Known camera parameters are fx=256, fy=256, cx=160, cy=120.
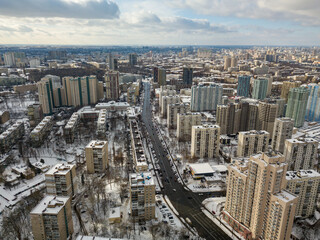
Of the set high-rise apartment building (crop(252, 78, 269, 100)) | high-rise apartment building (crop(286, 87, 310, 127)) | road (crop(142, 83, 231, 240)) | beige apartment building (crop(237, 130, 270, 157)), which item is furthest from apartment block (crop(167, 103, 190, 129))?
high-rise apartment building (crop(252, 78, 269, 100))

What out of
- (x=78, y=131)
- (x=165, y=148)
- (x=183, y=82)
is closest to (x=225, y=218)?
(x=165, y=148)

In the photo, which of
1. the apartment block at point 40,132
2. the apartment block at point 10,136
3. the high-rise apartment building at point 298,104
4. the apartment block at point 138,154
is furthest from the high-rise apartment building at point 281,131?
the apartment block at point 10,136

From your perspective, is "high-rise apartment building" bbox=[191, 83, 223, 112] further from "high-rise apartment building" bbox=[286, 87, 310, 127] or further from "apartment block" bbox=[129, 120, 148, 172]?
"apartment block" bbox=[129, 120, 148, 172]

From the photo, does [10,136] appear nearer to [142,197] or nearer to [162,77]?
[142,197]

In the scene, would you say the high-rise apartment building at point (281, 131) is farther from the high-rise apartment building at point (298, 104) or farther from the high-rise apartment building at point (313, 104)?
the high-rise apartment building at point (313, 104)

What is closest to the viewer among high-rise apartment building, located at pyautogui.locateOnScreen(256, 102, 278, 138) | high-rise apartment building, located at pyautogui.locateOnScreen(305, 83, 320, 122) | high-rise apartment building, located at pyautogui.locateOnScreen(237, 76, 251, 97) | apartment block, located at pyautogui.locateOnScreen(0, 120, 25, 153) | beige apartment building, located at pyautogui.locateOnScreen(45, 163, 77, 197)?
beige apartment building, located at pyautogui.locateOnScreen(45, 163, 77, 197)

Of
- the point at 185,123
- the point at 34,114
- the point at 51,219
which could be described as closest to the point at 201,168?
the point at 185,123
